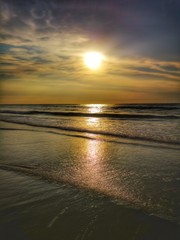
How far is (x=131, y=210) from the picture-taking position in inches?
155

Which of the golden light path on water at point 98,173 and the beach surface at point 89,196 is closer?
the beach surface at point 89,196

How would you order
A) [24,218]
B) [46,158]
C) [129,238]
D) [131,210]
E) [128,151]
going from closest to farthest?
[129,238]
[24,218]
[131,210]
[46,158]
[128,151]

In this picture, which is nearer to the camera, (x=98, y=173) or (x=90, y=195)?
(x=90, y=195)

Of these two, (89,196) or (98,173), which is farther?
(98,173)

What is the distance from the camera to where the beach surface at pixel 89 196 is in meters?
3.34

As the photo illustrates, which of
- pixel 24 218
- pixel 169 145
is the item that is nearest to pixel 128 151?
pixel 169 145

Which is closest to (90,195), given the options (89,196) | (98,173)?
(89,196)

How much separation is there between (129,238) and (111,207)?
34.9 inches

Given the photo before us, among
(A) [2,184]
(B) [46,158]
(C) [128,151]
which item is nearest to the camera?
(A) [2,184]

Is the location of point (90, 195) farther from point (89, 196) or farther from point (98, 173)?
point (98, 173)

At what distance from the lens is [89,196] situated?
14.7ft

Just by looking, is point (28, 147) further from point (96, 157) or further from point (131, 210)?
point (131, 210)

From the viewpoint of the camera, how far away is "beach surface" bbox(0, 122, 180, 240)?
11.0 ft

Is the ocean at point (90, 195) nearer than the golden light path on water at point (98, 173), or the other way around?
the ocean at point (90, 195)
